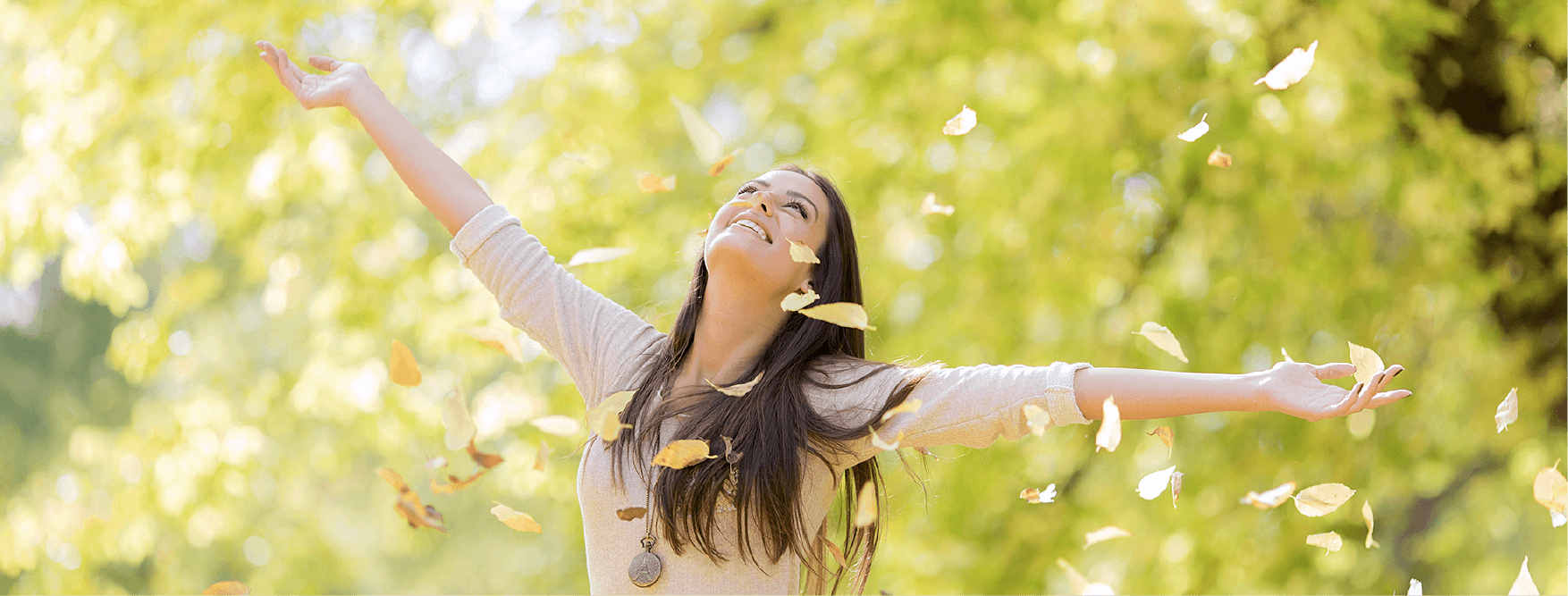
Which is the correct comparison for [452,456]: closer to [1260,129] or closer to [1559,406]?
[1260,129]

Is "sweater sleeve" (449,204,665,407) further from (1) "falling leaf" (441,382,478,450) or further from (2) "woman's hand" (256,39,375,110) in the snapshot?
(2) "woman's hand" (256,39,375,110)

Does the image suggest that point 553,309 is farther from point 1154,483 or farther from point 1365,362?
point 1365,362

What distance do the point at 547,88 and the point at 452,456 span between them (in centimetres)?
326

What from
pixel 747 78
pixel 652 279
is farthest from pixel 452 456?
pixel 747 78

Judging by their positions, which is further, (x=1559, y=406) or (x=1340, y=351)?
(x=1559, y=406)

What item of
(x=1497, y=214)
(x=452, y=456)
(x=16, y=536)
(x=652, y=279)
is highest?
(x=1497, y=214)

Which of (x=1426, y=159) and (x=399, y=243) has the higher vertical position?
(x=1426, y=159)

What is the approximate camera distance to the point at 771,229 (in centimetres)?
198

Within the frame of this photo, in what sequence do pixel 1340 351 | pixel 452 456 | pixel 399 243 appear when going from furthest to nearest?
pixel 452 456
pixel 399 243
pixel 1340 351

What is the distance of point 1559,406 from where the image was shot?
4.69 metres

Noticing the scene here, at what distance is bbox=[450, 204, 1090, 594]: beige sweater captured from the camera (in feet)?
5.50

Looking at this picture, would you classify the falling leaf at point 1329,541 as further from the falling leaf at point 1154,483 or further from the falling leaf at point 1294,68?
the falling leaf at point 1294,68

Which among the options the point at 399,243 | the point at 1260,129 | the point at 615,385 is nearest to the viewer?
the point at 615,385

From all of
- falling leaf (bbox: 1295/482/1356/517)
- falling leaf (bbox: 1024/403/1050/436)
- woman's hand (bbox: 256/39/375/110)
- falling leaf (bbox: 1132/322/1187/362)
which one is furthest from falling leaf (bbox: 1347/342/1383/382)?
woman's hand (bbox: 256/39/375/110)
